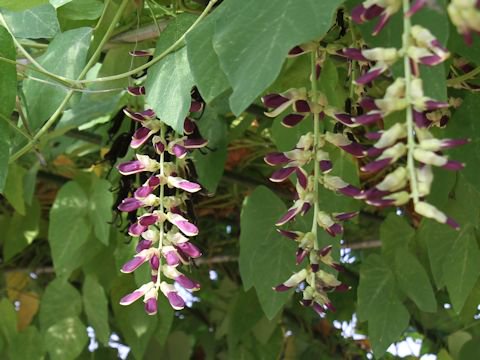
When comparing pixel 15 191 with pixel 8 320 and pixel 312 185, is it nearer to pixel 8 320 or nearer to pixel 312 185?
pixel 8 320

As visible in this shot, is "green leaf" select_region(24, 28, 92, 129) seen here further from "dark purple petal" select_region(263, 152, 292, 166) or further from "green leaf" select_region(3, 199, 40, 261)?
"green leaf" select_region(3, 199, 40, 261)

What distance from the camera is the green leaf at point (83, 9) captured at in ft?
3.00

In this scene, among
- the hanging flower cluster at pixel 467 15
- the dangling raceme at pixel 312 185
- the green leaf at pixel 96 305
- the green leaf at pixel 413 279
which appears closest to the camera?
the hanging flower cluster at pixel 467 15

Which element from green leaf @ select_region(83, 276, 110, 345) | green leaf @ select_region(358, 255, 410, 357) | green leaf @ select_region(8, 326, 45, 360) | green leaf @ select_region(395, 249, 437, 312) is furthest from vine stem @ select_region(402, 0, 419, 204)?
green leaf @ select_region(8, 326, 45, 360)

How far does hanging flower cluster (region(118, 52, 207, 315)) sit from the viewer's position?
0.74m

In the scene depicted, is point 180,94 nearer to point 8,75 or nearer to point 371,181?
point 8,75

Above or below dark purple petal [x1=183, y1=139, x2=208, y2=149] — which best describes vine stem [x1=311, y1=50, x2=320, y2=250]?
above

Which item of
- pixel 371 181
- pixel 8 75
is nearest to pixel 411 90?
pixel 8 75

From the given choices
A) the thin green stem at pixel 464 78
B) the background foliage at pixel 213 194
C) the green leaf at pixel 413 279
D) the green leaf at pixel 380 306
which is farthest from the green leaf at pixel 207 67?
the green leaf at pixel 413 279

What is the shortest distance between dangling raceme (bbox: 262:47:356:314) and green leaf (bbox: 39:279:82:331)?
78cm

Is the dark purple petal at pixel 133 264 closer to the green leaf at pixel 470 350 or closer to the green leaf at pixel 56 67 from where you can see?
the green leaf at pixel 56 67

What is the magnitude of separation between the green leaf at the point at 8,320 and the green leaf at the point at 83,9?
69 centimetres

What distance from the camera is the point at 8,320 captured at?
4.95 feet

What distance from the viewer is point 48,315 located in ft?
4.74
